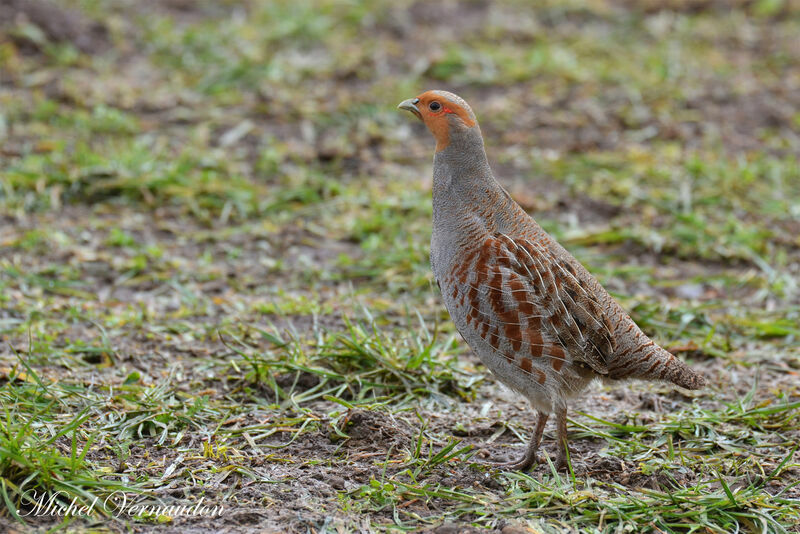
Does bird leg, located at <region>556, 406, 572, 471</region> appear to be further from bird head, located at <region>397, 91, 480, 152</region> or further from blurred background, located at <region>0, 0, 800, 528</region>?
bird head, located at <region>397, 91, 480, 152</region>

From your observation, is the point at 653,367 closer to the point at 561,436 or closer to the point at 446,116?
the point at 561,436

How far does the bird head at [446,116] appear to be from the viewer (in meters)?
3.83

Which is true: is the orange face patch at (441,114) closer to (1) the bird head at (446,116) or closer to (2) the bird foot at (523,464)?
(1) the bird head at (446,116)

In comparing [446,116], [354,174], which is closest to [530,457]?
[446,116]

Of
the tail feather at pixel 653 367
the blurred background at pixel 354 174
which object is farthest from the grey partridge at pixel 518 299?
the blurred background at pixel 354 174

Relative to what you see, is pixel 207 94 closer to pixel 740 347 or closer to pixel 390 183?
pixel 390 183

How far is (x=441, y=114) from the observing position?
3844 millimetres

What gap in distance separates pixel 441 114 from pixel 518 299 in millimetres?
896

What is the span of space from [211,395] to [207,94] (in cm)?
474
